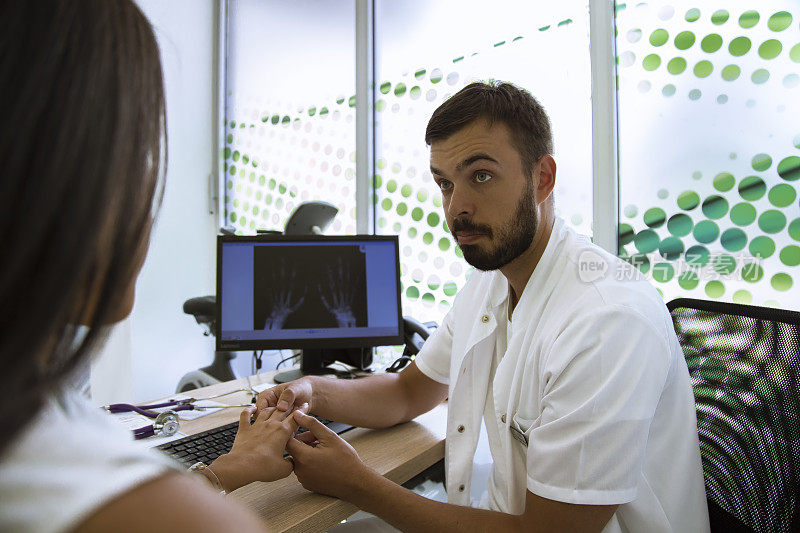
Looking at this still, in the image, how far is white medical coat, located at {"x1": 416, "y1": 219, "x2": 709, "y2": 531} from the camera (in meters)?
0.78

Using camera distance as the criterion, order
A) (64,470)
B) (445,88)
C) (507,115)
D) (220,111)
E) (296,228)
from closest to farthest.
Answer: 1. (64,470)
2. (507,115)
3. (296,228)
4. (445,88)
5. (220,111)

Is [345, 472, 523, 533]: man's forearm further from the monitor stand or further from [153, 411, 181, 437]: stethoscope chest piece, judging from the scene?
the monitor stand

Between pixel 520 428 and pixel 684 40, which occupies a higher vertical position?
pixel 684 40

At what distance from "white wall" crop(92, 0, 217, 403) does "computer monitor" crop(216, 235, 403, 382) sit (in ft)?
5.13

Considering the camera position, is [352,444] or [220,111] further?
[220,111]

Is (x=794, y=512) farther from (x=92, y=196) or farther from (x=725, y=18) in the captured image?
(x=725, y=18)

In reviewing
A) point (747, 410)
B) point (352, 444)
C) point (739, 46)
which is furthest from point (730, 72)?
point (352, 444)

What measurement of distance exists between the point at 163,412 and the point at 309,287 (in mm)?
601

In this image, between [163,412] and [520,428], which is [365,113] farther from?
[520,428]

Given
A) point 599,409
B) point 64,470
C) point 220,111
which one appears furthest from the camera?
point 220,111

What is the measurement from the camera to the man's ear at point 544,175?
1.18 m

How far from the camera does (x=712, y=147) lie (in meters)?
1.71

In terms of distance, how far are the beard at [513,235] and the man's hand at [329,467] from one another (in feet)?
1.79

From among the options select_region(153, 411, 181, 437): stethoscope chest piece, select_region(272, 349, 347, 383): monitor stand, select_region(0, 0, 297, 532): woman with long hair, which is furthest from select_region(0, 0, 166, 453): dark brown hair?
select_region(272, 349, 347, 383): monitor stand
